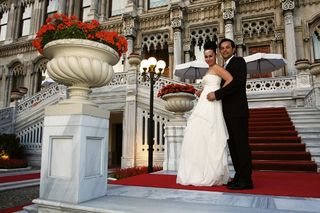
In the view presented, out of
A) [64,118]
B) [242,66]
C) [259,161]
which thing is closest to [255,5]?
[259,161]

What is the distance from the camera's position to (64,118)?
2.74 meters

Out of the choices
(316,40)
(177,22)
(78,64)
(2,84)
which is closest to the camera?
(78,64)

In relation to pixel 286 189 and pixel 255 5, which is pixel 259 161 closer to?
pixel 286 189

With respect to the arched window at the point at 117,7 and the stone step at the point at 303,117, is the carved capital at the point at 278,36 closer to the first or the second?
the stone step at the point at 303,117

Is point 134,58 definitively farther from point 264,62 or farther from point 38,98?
point 38,98

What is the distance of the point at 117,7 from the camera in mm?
18125

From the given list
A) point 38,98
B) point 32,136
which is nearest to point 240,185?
point 32,136

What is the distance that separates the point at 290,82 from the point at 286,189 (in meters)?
8.61

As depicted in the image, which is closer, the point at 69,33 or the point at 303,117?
the point at 69,33

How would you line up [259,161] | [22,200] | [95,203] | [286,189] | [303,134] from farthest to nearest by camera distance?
[303,134]
[259,161]
[22,200]
[286,189]
[95,203]

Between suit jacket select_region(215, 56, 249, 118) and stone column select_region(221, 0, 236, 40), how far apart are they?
11164mm

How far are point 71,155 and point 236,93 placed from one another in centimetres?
210

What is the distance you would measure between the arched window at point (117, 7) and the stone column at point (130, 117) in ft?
27.4

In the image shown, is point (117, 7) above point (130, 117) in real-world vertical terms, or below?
above
